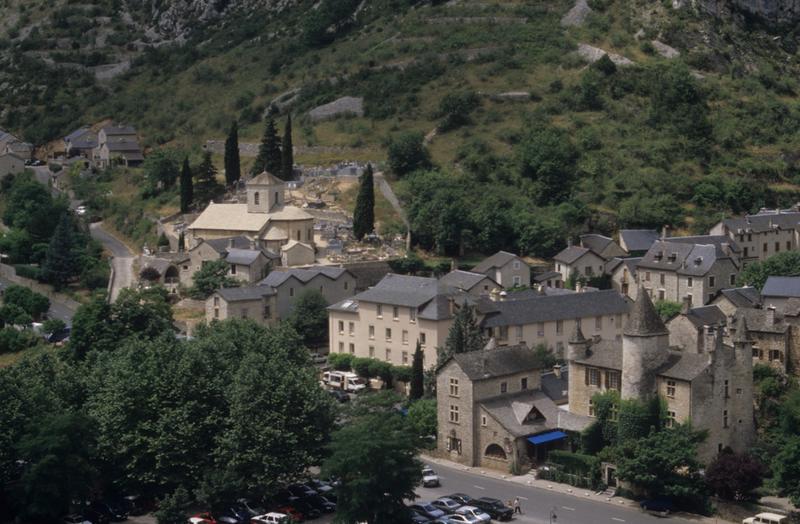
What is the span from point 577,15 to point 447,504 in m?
83.9

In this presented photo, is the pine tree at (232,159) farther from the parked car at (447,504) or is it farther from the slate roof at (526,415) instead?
the parked car at (447,504)

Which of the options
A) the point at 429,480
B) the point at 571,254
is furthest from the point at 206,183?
the point at 429,480

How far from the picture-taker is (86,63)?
558 ft

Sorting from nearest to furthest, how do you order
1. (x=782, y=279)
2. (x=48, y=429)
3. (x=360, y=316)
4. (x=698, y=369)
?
(x=48, y=429) < (x=698, y=369) < (x=782, y=279) < (x=360, y=316)

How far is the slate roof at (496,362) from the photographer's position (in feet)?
222

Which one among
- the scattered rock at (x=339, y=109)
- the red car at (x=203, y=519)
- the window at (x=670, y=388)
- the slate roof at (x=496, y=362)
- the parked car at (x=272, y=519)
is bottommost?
the red car at (x=203, y=519)

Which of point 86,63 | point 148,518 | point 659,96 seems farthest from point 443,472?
point 86,63

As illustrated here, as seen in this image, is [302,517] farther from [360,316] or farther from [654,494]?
[360,316]

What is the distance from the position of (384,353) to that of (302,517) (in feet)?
78.6

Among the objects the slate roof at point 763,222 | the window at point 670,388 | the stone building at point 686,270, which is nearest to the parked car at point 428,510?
the window at point 670,388

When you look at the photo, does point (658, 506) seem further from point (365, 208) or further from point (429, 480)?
point (365, 208)

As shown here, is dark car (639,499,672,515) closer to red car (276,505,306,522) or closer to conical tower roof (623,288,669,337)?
conical tower roof (623,288,669,337)

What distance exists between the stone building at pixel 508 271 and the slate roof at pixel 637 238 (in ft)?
33.5

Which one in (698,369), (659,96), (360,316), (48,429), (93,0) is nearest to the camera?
(48,429)
